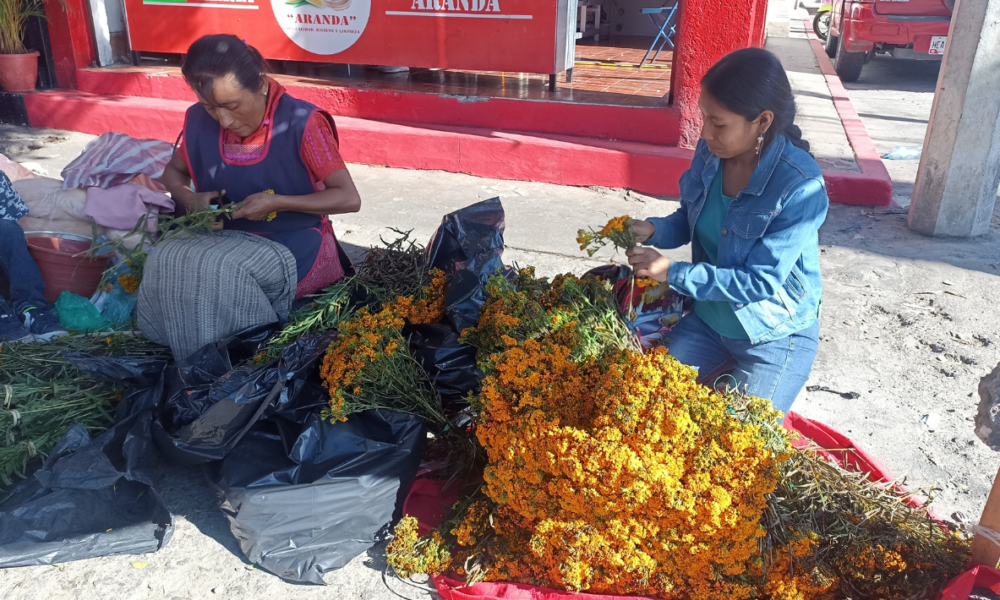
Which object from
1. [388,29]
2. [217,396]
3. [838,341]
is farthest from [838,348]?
[388,29]

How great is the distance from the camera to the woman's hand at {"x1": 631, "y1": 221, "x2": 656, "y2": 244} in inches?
91.8

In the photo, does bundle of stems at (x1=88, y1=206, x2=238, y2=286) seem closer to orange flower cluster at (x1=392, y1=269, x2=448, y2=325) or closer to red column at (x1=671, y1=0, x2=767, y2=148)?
orange flower cluster at (x1=392, y1=269, x2=448, y2=325)

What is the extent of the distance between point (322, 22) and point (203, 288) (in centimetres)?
463

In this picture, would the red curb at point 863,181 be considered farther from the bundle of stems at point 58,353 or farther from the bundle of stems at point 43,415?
the bundle of stems at point 43,415

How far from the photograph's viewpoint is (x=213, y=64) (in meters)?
2.45

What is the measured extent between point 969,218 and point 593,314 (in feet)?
11.8

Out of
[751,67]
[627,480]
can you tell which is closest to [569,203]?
[751,67]

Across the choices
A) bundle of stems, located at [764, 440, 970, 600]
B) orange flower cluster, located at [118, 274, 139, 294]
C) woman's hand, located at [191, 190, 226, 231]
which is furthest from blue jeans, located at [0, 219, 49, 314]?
bundle of stems, located at [764, 440, 970, 600]

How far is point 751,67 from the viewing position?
1.92m

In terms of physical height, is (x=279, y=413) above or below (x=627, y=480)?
below

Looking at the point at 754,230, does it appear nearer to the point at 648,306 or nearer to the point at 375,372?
the point at 648,306

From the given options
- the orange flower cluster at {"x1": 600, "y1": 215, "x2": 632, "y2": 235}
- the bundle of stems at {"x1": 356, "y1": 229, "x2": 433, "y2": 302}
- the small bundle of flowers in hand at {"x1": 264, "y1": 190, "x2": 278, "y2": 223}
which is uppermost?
the orange flower cluster at {"x1": 600, "y1": 215, "x2": 632, "y2": 235}

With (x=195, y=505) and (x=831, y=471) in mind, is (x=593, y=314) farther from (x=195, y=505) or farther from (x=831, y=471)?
(x=195, y=505)

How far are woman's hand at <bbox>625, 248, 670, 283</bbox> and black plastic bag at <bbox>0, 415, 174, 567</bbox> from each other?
160cm
